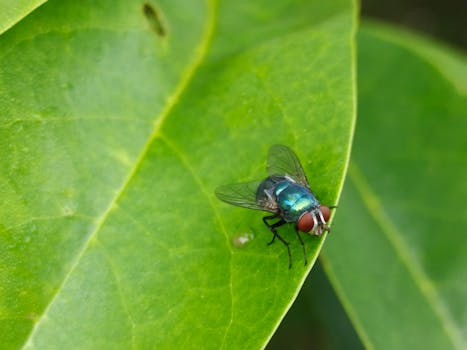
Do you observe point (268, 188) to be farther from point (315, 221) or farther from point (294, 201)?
point (315, 221)

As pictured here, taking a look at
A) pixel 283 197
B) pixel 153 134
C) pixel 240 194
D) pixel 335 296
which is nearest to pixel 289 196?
pixel 283 197

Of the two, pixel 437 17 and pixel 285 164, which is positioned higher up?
pixel 285 164

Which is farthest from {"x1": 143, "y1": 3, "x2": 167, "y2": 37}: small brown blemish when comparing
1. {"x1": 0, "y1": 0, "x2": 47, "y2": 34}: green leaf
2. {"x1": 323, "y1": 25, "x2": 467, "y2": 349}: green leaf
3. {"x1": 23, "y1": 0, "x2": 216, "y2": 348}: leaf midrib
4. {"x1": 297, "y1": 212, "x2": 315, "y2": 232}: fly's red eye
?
{"x1": 323, "y1": 25, "x2": 467, "y2": 349}: green leaf

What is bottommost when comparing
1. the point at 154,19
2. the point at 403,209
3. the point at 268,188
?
the point at 403,209

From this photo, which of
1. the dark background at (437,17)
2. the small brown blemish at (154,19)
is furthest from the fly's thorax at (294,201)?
the dark background at (437,17)

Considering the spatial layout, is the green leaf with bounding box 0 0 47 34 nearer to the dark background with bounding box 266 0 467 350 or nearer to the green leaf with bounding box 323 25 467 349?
the green leaf with bounding box 323 25 467 349

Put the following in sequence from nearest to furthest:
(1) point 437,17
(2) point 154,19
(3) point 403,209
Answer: (2) point 154,19, (3) point 403,209, (1) point 437,17

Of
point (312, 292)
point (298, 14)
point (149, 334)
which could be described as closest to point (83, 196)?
point (149, 334)
